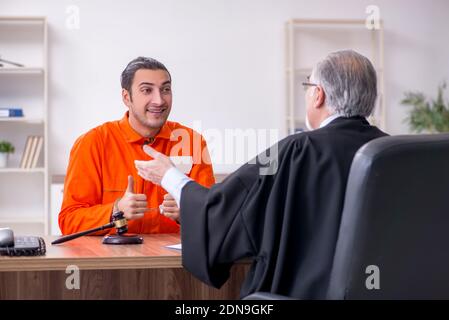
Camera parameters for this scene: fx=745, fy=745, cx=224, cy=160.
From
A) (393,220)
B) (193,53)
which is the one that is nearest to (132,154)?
(393,220)

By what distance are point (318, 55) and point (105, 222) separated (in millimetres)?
4568

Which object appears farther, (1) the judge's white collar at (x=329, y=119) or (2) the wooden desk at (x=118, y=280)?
(2) the wooden desk at (x=118, y=280)

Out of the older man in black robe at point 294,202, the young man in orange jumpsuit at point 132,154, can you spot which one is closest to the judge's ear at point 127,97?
the young man in orange jumpsuit at point 132,154

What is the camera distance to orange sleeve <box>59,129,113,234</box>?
2.80 meters

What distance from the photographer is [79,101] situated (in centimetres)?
644

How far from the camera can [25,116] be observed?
6.37 m

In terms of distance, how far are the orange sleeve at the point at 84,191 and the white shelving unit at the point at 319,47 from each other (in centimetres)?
377

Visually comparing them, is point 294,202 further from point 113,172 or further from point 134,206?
point 113,172

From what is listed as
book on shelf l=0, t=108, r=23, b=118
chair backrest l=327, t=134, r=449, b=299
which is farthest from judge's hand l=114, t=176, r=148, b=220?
book on shelf l=0, t=108, r=23, b=118

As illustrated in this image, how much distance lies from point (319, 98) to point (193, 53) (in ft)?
15.2

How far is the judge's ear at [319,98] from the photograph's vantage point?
2086mm

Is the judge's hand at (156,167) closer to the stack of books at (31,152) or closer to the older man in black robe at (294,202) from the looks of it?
the older man in black robe at (294,202)

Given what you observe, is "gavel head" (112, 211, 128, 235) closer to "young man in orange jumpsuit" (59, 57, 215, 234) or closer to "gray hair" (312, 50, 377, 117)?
"young man in orange jumpsuit" (59, 57, 215, 234)
